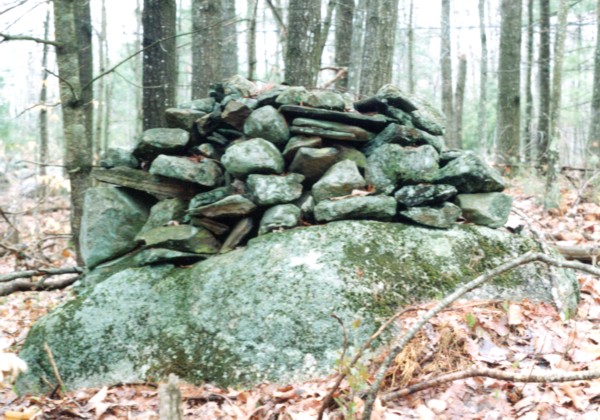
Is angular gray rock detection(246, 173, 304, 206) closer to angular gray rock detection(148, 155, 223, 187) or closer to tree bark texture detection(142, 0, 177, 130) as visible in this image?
angular gray rock detection(148, 155, 223, 187)

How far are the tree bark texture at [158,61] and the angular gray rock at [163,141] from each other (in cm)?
112

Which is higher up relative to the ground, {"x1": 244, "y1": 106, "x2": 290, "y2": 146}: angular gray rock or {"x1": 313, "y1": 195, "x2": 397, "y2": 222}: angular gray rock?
{"x1": 244, "y1": 106, "x2": 290, "y2": 146}: angular gray rock

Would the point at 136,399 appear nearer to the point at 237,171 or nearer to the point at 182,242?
the point at 182,242

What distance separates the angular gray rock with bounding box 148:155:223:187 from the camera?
415cm

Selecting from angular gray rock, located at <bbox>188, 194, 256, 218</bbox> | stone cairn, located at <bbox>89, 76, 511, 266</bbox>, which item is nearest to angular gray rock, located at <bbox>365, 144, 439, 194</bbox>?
stone cairn, located at <bbox>89, 76, 511, 266</bbox>

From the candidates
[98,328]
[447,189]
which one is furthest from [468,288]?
[98,328]

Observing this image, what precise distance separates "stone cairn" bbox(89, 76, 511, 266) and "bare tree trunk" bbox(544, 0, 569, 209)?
2.68m

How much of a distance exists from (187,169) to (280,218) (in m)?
0.92

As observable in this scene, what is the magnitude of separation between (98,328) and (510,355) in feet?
9.03

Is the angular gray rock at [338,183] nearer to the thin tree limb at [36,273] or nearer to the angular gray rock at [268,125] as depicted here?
the angular gray rock at [268,125]

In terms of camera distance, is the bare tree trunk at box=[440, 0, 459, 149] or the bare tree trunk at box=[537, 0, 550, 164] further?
the bare tree trunk at box=[440, 0, 459, 149]

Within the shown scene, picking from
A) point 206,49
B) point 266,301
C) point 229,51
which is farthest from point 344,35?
point 266,301

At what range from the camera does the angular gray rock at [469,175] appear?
3979 millimetres

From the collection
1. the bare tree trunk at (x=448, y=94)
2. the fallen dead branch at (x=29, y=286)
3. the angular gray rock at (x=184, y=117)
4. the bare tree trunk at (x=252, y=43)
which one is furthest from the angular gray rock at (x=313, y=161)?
the bare tree trunk at (x=448, y=94)
